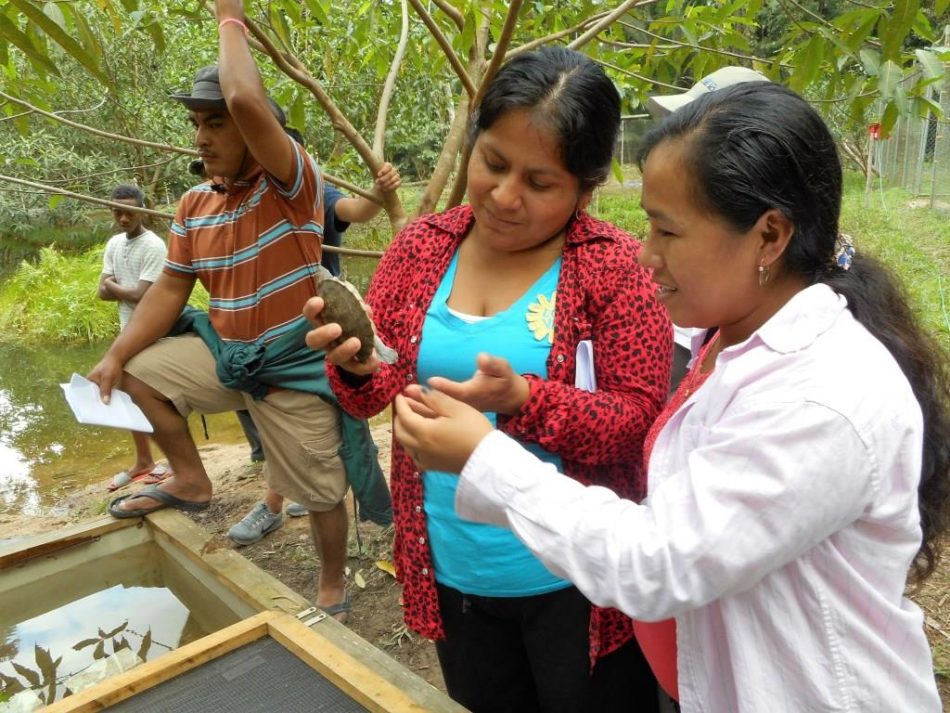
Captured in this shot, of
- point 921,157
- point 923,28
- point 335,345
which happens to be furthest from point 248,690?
point 921,157

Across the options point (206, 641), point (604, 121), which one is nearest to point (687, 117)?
point (604, 121)

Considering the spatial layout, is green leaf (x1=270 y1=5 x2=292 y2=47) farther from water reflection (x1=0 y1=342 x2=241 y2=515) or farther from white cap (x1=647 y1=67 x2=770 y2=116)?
water reflection (x1=0 y1=342 x2=241 y2=515)

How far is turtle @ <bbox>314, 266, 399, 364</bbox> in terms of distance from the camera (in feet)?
5.18

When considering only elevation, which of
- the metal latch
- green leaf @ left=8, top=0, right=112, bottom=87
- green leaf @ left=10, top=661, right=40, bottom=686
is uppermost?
green leaf @ left=8, top=0, right=112, bottom=87

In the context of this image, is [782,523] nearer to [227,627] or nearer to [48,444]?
[227,627]

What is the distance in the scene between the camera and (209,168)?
2.81 meters

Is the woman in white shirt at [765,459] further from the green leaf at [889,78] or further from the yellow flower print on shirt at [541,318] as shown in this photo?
the green leaf at [889,78]

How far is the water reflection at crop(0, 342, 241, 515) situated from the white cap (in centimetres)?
472

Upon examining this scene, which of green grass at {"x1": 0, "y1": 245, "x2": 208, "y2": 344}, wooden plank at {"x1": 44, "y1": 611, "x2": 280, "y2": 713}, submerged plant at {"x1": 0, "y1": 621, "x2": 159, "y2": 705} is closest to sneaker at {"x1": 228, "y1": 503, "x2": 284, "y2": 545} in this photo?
submerged plant at {"x1": 0, "y1": 621, "x2": 159, "y2": 705}

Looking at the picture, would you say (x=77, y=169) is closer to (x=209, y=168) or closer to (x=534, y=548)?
(x=209, y=168)

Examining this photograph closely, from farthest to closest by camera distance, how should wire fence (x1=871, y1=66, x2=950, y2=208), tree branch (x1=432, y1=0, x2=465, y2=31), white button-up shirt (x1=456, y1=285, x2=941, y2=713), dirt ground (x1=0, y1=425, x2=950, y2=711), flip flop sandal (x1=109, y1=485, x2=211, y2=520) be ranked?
wire fence (x1=871, y1=66, x2=950, y2=208)
flip flop sandal (x1=109, y1=485, x2=211, y2=520)
dirt ground (x1=0, y1=425, x2=950, y2=711)
tree branch (x1=432, y1=0, x2=465, y2=31)
white button-up shirt (x1=456, y1=285, x2=941, y2=713)

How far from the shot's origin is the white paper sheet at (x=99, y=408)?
8.60 ft

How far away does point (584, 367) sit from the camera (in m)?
1.58

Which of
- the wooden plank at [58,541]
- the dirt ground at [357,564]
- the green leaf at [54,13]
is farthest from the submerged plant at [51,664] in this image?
the green leaf at [54,13]
